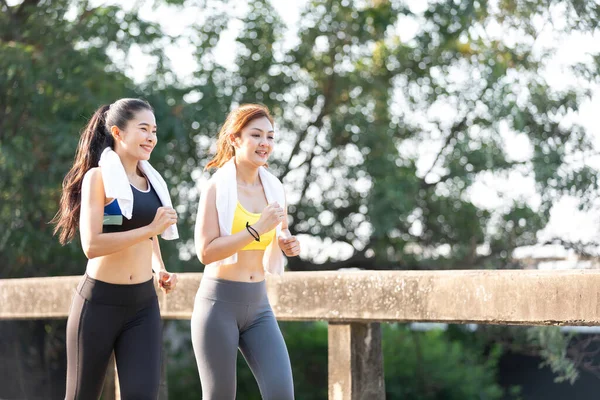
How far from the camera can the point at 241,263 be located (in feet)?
10.5

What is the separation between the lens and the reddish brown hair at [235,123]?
3.24 meters

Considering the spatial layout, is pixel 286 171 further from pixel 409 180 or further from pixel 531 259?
pixel 531 259

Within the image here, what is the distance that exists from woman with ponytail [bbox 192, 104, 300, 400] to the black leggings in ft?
0.59

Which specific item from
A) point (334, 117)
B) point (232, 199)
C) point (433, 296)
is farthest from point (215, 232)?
point (334, 117)

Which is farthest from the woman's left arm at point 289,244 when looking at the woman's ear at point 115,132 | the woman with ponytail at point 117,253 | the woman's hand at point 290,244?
the woman's ear at point 115,132

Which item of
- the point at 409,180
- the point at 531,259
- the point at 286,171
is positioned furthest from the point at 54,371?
the point at 531,259

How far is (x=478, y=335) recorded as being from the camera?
36.1ft

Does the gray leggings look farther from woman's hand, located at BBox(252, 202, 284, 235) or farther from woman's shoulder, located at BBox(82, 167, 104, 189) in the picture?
woman's shoulder, located at BBox(82, 167, 104, 189)

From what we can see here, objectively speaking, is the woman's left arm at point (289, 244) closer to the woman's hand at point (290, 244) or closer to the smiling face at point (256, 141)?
the woman's hand at point (290, 244)

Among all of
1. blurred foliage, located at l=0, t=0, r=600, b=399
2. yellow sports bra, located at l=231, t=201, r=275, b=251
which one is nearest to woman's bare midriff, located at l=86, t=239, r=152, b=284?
yellow sports bra, located at l=231, t=201, r=275, b=251

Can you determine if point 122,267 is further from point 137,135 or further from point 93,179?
point 137,135

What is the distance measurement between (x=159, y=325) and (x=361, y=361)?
2.50 feet

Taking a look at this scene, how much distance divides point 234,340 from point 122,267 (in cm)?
46

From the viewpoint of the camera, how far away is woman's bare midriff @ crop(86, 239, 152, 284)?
3135 millimetres
